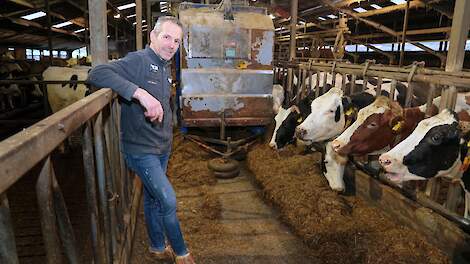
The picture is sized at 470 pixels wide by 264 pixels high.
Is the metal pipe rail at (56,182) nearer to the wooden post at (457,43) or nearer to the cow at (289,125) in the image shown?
the cow at (289,125)

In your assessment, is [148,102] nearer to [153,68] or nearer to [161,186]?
[153,68]

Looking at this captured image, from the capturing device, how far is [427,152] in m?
2.57

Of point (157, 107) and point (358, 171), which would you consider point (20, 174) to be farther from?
point (358, 171)

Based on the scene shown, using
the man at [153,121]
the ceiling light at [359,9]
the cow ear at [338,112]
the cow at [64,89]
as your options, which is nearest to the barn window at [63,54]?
the cow at [64,89]

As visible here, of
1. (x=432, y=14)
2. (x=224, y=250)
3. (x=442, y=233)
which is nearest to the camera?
(x=442, y=233)

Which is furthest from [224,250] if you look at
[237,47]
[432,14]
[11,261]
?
[432,14]

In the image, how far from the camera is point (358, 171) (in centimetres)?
407

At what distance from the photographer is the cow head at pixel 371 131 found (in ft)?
10.5

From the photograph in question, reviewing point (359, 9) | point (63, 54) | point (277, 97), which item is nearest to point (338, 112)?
point (277, 97)

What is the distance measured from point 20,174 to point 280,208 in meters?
3.50

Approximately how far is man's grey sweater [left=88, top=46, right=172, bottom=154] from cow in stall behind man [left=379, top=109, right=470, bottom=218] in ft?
5.25

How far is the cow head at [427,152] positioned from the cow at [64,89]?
555 cm

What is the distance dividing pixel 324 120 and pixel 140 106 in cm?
226

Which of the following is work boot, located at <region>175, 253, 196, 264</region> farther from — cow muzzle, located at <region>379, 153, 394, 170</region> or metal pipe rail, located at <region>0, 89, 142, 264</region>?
cow muzzle, located at <region>379, 153, 394, 170</region>
